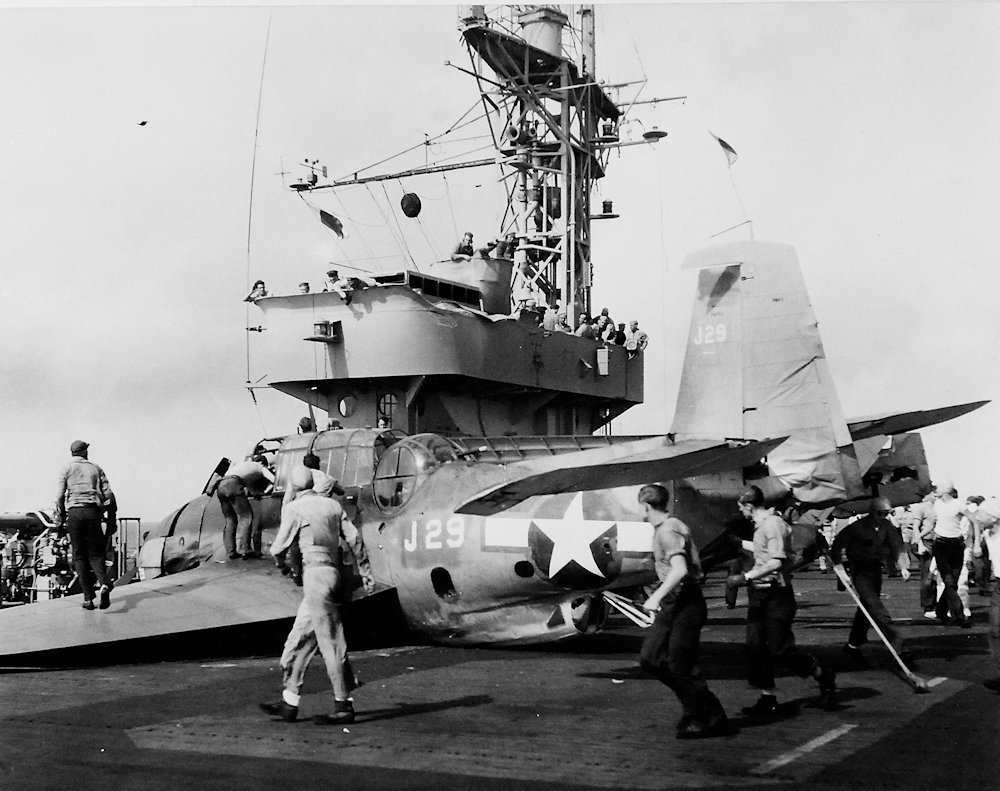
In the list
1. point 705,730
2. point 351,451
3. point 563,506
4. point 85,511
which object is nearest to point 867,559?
point 563,506

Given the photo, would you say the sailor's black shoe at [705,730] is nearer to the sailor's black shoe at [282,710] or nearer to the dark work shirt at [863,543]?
the sailor's black shoe at [282,710]

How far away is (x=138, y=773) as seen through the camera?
6559 millimetres

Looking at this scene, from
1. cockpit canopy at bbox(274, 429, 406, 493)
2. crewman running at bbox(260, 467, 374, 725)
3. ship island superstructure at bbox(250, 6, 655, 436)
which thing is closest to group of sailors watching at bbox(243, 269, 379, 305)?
ship island superstructure at bbox(250, 6, 655, 436)

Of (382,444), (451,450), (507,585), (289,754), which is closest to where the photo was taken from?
(289,754)

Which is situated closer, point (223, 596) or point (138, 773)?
point (138, 773)

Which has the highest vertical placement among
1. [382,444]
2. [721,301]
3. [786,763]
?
[721,301]

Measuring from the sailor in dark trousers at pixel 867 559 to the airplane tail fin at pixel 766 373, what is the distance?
103cm

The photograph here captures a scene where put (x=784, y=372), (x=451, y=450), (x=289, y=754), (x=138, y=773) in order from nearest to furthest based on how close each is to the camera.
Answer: (x=138, y=773), (x=289, y=754), (x=784, y=372), (x=451, y=450)

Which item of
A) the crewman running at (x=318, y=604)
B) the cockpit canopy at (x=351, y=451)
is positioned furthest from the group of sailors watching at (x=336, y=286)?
the crewman running at (x=318, y=604)

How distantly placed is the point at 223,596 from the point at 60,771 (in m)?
6.18

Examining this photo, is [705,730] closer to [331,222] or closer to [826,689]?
[826,689]

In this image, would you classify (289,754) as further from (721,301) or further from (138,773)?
(721,301)

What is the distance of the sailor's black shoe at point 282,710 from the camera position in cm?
818

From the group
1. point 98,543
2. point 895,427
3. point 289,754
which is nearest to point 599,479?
point 289,754
